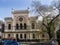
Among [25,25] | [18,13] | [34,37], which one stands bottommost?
[34,37]

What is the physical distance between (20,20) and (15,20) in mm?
1145

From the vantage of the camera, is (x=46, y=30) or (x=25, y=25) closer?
(x=46, y=30)

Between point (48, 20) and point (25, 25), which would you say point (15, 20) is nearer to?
point (25, 25)

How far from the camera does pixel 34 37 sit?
31.8 meters

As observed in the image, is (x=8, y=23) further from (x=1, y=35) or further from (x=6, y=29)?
(x=1, y=35)

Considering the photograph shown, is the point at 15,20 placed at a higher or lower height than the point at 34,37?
higher

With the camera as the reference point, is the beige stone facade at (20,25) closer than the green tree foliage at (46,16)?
No

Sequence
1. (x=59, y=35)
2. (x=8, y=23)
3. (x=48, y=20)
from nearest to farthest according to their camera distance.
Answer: (x=59, y=35), (x=48, y=20), (x=8, y=23)

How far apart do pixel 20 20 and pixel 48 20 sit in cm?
1209

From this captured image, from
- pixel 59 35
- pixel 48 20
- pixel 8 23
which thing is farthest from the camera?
pixel 8 23

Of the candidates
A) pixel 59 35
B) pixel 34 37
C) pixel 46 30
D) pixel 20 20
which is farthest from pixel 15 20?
pixel 59 35

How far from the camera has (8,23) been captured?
3269cm

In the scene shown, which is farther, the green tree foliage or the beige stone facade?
the beige stone facade

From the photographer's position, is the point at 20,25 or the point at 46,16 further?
the point at 20,25
